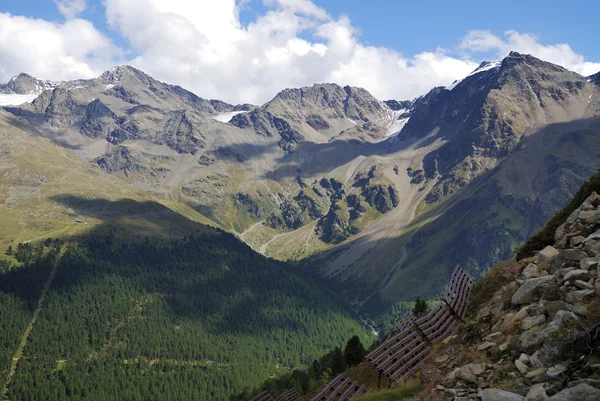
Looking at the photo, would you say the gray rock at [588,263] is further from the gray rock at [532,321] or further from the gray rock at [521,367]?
the gray rock at [521,367]

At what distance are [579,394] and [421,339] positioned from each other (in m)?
20.6

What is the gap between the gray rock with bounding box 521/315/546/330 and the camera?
2078 cm

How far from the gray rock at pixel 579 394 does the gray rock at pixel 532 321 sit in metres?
6.04

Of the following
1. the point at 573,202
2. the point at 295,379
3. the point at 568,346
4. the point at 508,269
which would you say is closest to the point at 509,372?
the point at 568,346

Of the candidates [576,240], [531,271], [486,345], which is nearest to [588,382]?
[486,345]

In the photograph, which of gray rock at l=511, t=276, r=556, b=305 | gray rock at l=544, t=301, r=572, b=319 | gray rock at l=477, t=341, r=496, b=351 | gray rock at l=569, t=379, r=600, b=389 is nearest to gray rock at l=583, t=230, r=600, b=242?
gray rock at l=511, t=276, r=556, b=305

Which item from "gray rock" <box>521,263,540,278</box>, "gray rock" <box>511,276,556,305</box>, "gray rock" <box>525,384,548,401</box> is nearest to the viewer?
"gray rock" <box>525,384,548,401</box>

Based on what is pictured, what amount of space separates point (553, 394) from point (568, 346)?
92.8 inches

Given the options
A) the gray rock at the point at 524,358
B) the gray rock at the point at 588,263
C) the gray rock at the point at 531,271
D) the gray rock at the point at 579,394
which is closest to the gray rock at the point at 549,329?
the gray rock at the point at 524,358

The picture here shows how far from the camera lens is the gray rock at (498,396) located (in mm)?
16266

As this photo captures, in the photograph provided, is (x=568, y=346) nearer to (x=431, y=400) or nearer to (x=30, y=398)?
(x=431, y=400)

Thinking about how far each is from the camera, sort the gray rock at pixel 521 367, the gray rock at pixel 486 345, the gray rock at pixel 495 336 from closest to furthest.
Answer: the gray rock at pixel 521 367 → the gray rock at pixel 486 345 → the gray rock at pixel 495 336

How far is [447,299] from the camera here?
36.3m

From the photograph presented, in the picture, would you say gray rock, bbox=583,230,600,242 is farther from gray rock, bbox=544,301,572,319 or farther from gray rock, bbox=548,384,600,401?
gray rock, bbox=548,384,600,401
